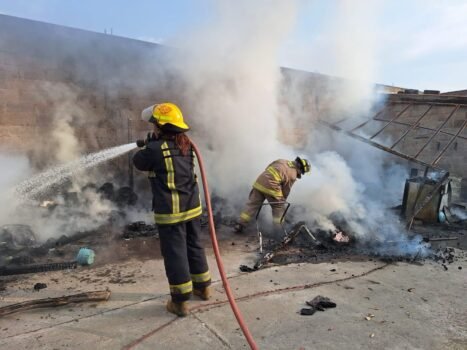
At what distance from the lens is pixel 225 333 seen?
2594 mm

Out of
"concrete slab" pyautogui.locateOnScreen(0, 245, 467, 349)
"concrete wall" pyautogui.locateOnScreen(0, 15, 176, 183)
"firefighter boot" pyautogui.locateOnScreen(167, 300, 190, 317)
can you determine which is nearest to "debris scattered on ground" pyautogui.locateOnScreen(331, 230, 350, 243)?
"concrete slab" pyautogui.locateOnScreen(0, 245, 467, 349)

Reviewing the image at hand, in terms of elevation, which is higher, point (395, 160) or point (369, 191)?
point (395, 160)

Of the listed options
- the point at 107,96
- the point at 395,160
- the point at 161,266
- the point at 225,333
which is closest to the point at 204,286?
the point at 225,333

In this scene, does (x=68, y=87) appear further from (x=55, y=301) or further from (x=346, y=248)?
(x=346, y=248)

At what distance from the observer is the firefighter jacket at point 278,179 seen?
17.5 ft

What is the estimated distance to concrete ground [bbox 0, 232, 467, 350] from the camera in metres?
2.50

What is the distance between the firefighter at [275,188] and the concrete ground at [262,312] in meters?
1.33

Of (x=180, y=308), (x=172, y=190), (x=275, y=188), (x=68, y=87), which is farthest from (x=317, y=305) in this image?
(x=68, y=87)

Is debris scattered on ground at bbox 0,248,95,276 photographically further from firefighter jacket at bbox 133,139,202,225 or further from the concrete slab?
firefighter jacket at bbox 133,139,202,225

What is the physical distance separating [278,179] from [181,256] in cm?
276

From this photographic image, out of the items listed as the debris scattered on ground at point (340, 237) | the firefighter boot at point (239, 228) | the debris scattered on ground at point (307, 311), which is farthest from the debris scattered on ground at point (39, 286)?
the debris scattered on ground at point (340, 237)

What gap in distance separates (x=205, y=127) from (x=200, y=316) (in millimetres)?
5385

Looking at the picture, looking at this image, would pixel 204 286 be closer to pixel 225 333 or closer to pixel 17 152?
pixel 225 333

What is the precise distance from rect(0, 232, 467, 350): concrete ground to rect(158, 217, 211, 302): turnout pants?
8.2 inches
